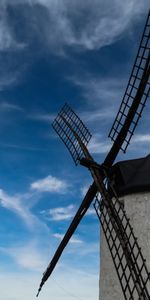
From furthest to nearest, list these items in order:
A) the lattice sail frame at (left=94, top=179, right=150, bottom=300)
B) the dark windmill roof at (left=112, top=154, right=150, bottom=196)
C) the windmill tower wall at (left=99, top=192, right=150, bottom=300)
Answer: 1. the dark windmill roof at (left=112, top=154, right=150, bottom=196)
2. the windmill tower wall at (left=99, top=192, right=150, bottom=300)
3. the lattice sail frame at (left=94, top=179, right=150, bottom=300)

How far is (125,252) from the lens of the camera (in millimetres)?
9828

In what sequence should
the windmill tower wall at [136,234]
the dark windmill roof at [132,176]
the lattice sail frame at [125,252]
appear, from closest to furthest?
the lattice sail frame at [125,252] < the windmill tower wall at [136,234] < the dark windmill roof at [132,176]

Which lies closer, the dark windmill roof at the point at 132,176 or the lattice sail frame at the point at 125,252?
the lattice sail frame at the point at 125,252

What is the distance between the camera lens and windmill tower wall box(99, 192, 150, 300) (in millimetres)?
10133

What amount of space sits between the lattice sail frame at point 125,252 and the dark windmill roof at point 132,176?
0.29 metres

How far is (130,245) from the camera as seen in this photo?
985 cm

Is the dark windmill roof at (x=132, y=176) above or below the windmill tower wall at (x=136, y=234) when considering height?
above

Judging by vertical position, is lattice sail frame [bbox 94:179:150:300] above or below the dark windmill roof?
below

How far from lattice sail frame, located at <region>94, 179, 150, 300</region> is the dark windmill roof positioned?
29cm

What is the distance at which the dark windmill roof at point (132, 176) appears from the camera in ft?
34.2

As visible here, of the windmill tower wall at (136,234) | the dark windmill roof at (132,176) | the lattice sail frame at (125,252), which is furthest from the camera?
the dark windmill roof at (132,176)

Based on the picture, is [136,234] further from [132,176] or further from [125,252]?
[132,176]

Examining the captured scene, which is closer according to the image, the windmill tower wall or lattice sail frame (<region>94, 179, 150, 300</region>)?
lattice sail frame (<region>94, 179, 150, 300</region>)

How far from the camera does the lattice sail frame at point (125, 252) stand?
30.9 feet
